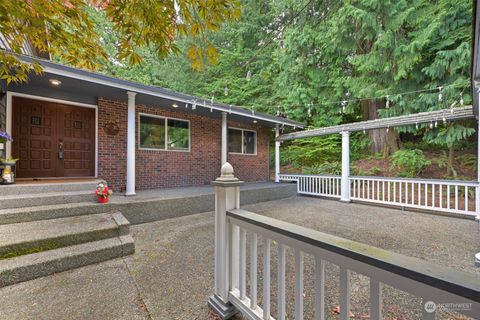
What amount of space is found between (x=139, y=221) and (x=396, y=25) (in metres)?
9.06

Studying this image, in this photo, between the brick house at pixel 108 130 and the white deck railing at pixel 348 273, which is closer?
the white deck railing at pixel 348 273

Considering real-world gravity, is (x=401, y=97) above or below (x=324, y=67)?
below

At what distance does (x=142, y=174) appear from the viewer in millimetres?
6562

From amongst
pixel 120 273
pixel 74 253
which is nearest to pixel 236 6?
pixel 120 273

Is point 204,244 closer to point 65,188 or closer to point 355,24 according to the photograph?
point 65,188

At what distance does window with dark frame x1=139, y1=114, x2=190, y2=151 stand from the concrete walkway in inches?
118

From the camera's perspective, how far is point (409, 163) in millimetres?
7629

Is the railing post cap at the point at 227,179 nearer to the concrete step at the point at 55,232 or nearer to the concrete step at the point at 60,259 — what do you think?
the concrete step at the point at 60,259

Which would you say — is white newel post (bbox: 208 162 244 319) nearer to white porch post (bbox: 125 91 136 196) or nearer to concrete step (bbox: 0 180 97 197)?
concrete step (bbox: 0 180 97 197)

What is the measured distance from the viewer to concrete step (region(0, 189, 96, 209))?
3.51 m

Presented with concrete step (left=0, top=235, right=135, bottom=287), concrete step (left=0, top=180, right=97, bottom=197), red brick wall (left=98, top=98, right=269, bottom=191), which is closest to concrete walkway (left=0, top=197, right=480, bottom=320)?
concrete step (left=0, top=235, right=135, bottom=287)

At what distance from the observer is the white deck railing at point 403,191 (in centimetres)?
529

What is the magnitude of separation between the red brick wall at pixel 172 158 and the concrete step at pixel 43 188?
1371 mm

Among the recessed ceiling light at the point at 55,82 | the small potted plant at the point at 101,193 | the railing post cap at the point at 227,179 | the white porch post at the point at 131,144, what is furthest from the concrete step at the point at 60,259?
the recessed ceiling light at the point at 55,82
